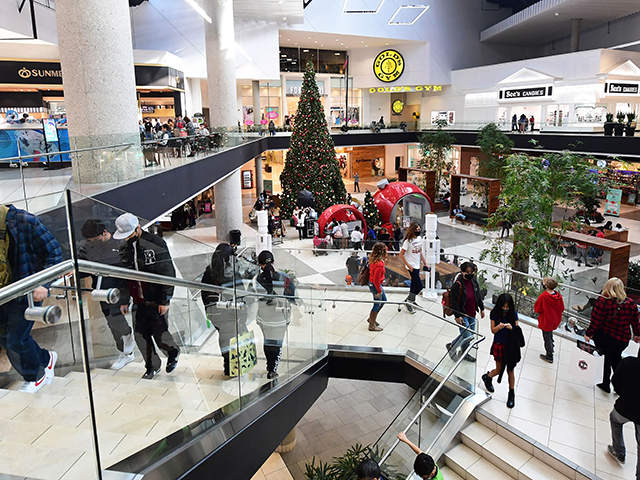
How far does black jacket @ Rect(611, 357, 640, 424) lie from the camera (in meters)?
4.22

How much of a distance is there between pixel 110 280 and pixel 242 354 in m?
1.94

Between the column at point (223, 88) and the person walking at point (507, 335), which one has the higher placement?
the column at point (223, 88)

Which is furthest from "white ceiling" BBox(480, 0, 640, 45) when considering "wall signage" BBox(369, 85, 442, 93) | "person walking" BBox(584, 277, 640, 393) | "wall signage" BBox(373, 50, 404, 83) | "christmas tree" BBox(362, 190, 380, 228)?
"person walking" BBox(584, 277, 640, 393)

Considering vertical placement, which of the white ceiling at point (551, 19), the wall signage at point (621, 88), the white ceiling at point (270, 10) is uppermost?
the white ceiling at point (551, 19)

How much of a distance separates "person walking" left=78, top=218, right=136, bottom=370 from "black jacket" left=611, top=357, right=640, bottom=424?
4.23m

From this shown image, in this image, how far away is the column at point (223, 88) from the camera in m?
18.4

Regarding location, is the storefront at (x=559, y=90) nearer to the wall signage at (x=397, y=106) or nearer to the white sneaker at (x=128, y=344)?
the wall signage at (x=397, y=106)

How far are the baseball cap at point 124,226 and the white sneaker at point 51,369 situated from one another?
781 millimetres

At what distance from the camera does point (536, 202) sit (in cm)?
975

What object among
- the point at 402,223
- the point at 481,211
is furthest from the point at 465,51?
the point at 402,223

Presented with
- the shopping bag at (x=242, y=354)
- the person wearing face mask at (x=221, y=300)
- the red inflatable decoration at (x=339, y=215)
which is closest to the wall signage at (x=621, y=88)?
the red inflatable decoration at (x=339, y=215)

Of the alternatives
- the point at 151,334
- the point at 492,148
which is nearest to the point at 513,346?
the point at 151,334

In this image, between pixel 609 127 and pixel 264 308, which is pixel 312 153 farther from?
pixel 264 308

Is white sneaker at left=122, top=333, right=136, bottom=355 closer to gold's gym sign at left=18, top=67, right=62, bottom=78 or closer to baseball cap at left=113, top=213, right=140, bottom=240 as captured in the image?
baseball cap at left=113, top=213, right=140, bottom=240
